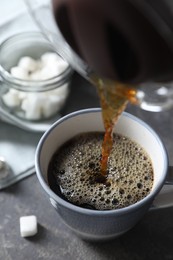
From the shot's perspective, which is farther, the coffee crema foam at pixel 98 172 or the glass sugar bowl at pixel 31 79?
the glass sugar bowl at pixel 31 79

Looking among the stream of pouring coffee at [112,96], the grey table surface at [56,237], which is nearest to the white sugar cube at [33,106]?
the grey table surface at [56,237]

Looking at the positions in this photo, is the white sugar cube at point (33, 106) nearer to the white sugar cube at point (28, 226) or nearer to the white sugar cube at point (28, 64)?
the white sugar cube at point (28, 64)

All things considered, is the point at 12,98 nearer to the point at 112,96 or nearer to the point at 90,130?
the point at 90,130

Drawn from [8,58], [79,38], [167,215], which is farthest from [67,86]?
[79,38]

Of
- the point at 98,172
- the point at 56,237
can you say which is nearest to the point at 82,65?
the point at 98,172

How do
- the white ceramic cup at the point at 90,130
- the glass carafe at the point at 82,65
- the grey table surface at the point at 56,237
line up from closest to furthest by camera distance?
the glass carafe at the point at 82,65 < the white ceramic cup at the point at 90,130 < the grey table surface at the point at 56,237

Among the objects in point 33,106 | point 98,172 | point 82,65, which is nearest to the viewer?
point 82,65

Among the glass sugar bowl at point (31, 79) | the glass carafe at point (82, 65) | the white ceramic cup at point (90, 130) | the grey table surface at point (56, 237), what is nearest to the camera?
the glass carafe at point (82, 65)
